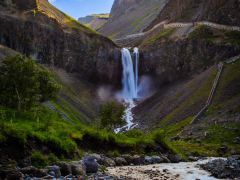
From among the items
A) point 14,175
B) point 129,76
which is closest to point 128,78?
point 129,76

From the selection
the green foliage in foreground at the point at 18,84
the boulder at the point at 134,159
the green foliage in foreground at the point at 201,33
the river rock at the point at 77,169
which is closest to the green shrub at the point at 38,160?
the river rock at the point at 77,169

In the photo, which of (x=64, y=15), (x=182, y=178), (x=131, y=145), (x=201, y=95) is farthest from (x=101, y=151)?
(x=64, y=15)

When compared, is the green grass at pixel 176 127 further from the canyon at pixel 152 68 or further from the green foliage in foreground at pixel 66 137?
the green foliage in foreground at pixel 66 137

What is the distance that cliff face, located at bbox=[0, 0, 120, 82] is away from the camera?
145m

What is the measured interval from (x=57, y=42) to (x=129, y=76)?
30354mm

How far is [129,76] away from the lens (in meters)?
162

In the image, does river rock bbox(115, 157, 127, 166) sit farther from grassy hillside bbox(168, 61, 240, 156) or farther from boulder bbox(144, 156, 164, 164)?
grassy hillside bbox(168, 61, 240, 156)

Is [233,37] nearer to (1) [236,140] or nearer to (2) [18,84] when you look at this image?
A: (1) [236,140]

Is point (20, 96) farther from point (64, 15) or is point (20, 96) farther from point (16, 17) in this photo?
point (64, 15)

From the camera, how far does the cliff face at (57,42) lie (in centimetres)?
14500

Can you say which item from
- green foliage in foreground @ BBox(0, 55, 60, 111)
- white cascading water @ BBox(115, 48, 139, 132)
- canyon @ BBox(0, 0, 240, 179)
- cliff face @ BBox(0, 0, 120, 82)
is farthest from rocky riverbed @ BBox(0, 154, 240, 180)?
white cascading water @ BBox(115, 48, 139, 132)

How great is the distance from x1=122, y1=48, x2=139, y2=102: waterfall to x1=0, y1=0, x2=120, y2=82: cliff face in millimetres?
2837

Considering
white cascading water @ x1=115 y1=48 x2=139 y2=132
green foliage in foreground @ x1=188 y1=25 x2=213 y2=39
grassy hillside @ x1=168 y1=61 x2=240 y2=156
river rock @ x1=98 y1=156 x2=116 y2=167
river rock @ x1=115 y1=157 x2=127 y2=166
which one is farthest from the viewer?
green foliage in foreground @ x1=188 y1=25 x2=213 y2=39

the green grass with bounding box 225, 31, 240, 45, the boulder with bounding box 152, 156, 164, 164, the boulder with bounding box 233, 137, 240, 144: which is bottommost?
the boulder with bounding box 233, 137, 240, 144
